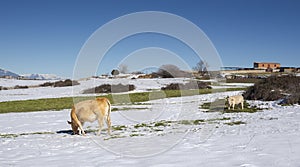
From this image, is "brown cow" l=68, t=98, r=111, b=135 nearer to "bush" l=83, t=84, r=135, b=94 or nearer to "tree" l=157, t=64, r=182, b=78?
"bush" l=83, t=84, r=135, b=94

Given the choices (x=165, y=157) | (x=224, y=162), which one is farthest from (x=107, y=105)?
(x=224, y=162)

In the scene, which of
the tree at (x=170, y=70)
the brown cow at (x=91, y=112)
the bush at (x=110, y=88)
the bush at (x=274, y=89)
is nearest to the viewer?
the brown cow at (x=91, y=112)

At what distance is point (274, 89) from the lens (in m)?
29.0

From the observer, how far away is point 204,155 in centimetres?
741

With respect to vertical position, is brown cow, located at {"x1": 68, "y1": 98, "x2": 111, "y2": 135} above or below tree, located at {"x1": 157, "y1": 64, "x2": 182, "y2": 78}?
below

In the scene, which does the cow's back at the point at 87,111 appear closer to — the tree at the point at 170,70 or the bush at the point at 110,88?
the bush at the point at 110,88

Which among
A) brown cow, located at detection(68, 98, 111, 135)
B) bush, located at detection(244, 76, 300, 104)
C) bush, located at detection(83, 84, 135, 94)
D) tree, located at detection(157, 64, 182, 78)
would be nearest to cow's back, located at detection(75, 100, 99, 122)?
brown cow, located at detection(68, 98, 111, 135)

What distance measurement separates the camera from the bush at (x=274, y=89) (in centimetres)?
2712

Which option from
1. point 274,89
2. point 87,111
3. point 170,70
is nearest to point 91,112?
point 87,111

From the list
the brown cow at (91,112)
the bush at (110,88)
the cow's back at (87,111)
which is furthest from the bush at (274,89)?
the bush at (110,88)

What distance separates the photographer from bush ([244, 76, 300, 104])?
27.1 meters

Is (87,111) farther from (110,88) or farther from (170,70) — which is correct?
(170,70)

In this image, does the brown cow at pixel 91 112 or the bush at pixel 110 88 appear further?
the bush at pixel 110 88

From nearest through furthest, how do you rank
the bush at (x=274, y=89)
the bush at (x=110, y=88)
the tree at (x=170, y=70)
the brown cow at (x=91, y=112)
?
the brown cow at (x=91, y=112) < the bush at (x=274, y=89) < the bush at (x=110, y=88) < the tree at (x=170, y=70)
